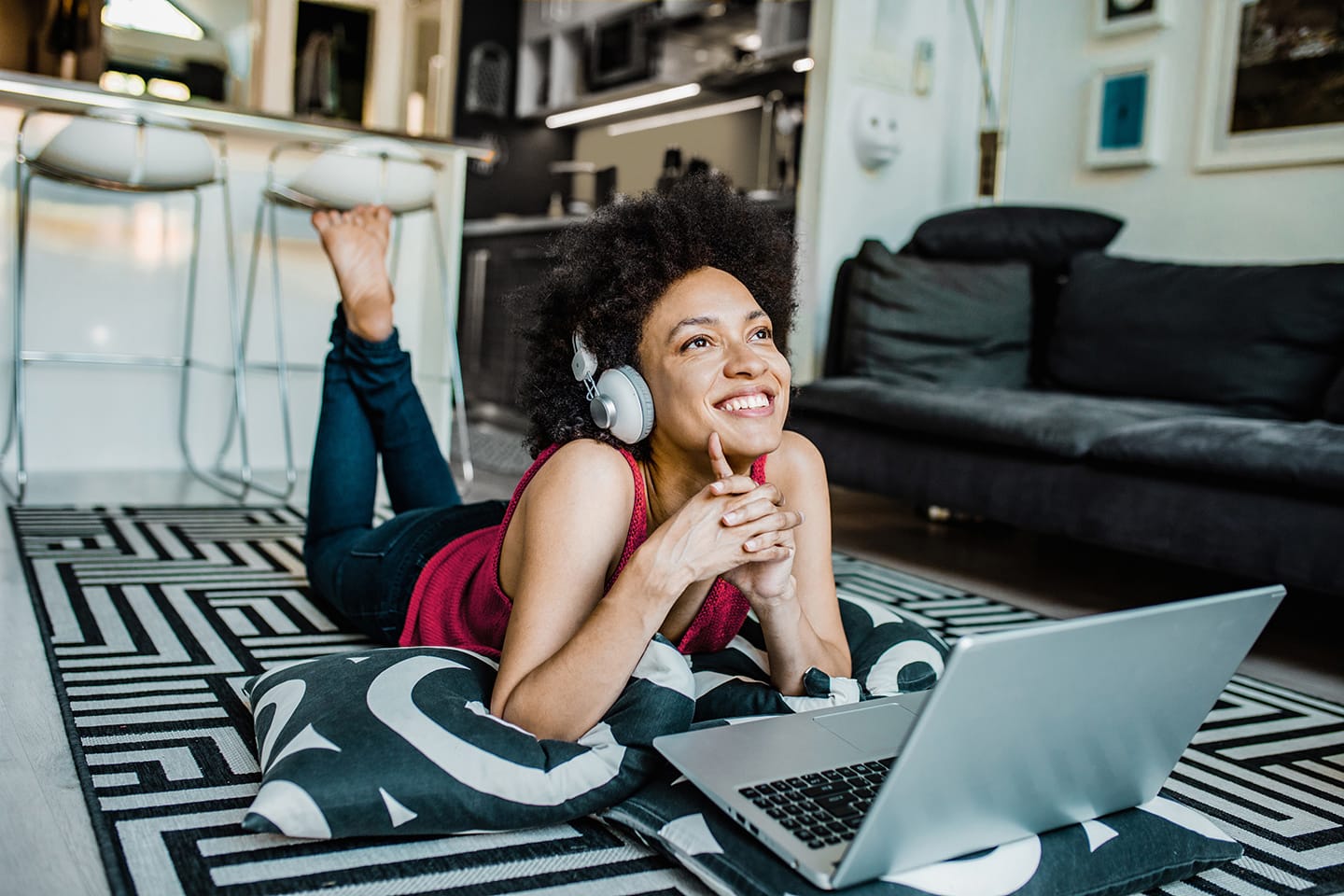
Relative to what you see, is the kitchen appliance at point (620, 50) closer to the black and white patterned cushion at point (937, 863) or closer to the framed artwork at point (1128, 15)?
the framed artwork at point (1128, 15)

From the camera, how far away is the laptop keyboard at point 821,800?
976 mm

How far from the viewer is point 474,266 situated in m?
6.23

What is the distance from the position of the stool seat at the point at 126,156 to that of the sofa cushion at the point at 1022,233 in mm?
2072

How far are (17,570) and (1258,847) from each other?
2030 mm

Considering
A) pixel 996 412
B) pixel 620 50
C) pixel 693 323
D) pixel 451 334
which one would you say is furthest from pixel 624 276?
pixel 620 50

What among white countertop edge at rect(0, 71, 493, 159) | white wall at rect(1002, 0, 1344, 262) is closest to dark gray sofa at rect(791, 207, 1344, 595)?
white wall at rect(1002, 0, 1344, 262)

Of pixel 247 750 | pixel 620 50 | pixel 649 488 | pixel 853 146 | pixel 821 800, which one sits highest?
pixel 620 50

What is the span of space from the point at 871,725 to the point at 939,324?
2.30 m

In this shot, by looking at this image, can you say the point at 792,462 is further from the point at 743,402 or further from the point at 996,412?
the point at 996,412

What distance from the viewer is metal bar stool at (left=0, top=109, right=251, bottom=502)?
2783mm

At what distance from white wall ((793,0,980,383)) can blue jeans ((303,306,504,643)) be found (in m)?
1.92

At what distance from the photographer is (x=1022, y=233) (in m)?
3.44

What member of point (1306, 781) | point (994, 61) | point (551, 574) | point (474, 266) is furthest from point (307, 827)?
point (474, 266)

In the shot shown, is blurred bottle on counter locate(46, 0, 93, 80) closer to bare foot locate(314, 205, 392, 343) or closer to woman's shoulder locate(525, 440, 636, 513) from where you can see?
bare foot locate(314, 205, 392, 343)
